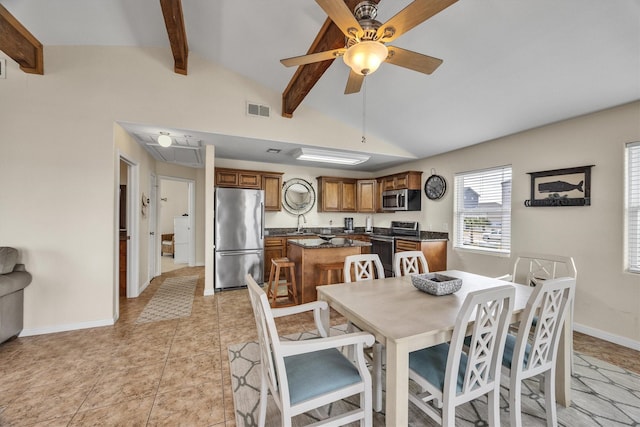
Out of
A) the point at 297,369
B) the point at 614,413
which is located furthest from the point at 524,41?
the point at 297,369

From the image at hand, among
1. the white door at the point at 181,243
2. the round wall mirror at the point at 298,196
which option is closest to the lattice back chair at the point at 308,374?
the round wall mirror at the point at 298,196

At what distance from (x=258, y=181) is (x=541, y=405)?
469 cm

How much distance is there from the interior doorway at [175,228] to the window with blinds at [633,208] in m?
6.94

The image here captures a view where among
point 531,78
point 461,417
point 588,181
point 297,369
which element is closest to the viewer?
point 297,369

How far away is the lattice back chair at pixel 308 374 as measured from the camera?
1.18 meters

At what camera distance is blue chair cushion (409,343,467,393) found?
133cm

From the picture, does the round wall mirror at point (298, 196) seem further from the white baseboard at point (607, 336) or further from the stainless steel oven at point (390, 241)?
the white baseboard at point (607, 336)

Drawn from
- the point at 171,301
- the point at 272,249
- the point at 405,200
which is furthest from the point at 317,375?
the point at 405,200

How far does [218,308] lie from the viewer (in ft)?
11.4

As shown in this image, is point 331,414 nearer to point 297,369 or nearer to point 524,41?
point 297,369

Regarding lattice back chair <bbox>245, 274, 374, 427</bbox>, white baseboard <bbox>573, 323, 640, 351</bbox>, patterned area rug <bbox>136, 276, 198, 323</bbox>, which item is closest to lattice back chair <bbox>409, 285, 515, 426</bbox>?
lattice back chair <bbox>245, 274, 374, 427</bbox>

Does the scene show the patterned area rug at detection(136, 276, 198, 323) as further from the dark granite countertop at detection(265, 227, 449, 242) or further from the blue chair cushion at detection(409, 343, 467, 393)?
the blue chair cushion at detection(409, 343, 467, 393)

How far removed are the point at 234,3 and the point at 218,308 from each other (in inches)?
138

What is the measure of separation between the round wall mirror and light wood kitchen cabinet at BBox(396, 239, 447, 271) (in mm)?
2300
